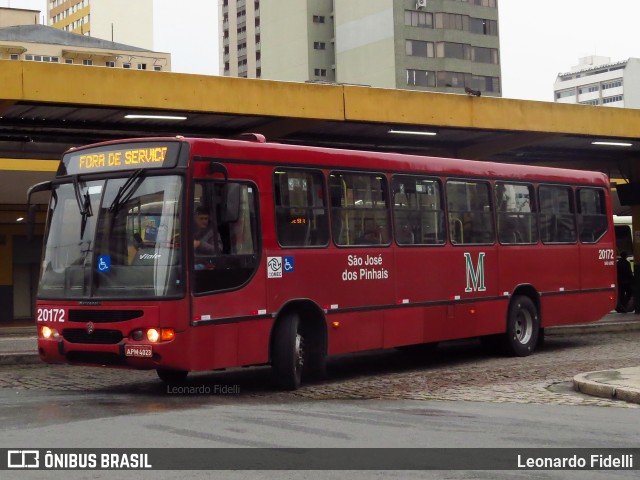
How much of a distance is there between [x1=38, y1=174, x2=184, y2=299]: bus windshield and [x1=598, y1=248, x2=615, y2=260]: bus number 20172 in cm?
1034

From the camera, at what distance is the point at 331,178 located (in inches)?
586

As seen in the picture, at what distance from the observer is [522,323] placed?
61.7ft

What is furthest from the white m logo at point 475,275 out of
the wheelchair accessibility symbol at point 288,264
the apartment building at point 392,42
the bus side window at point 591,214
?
the apartment building at point 392,42

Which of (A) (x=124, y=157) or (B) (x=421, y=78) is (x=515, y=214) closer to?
(A) (x=124, y=157)

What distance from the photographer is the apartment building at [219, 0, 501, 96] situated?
4026 inches

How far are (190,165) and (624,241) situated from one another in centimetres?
3265

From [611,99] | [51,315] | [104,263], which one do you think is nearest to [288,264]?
[104,263]

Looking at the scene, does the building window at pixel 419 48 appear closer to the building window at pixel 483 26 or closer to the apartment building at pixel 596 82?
the building window at pixel 483 26

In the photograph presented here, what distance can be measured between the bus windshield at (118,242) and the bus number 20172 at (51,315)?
0.16 metres

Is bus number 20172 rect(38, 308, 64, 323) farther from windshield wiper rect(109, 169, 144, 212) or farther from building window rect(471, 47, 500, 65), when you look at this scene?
building window rect(471, 47, 500, 65)

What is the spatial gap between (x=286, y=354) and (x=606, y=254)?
9.18 metres

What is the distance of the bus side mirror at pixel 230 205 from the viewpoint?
512 inches

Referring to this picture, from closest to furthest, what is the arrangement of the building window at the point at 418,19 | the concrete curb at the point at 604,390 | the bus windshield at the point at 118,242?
the concrete curb at the point at 604,390 → the bus windshield at the point at 118,242 → the building window at the point at 418,19

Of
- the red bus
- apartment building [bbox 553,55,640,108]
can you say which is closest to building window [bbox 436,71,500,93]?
apartment building [bbox 553,55,640,108]
